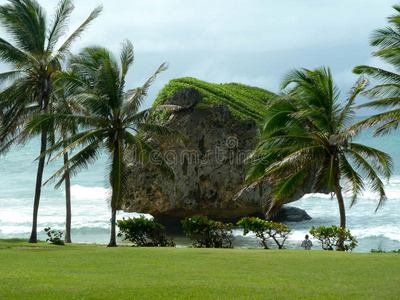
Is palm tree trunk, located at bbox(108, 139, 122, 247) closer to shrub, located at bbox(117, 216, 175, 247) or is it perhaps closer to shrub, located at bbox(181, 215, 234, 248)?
shrub, located at bbox(117, 216, 175, 247)

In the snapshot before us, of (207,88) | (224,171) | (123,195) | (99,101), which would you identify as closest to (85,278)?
(123,195)

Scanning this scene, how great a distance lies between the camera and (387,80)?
52.9 feet

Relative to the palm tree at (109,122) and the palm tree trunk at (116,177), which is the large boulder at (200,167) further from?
the palm tree trunk at (116,177)

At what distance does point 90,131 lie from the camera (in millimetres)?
18562

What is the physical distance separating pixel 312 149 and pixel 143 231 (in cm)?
752

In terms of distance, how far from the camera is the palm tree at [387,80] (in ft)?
50.2

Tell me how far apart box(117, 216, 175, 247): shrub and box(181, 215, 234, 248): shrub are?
49.9 inches

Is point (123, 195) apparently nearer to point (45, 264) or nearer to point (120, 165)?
point (120, 165)

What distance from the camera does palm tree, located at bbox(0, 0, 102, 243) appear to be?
19.6 meters

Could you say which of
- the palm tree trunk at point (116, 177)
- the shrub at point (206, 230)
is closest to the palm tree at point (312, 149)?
the shrub at point (206, 230)

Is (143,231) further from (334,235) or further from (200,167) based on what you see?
(334,235)

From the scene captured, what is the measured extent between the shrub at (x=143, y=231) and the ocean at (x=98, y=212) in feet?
5.39

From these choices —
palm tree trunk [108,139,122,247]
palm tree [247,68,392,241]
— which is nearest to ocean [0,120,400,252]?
palm tree trunk [108,139,122,247]

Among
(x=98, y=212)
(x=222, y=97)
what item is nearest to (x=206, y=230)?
(x=222, y=97)
